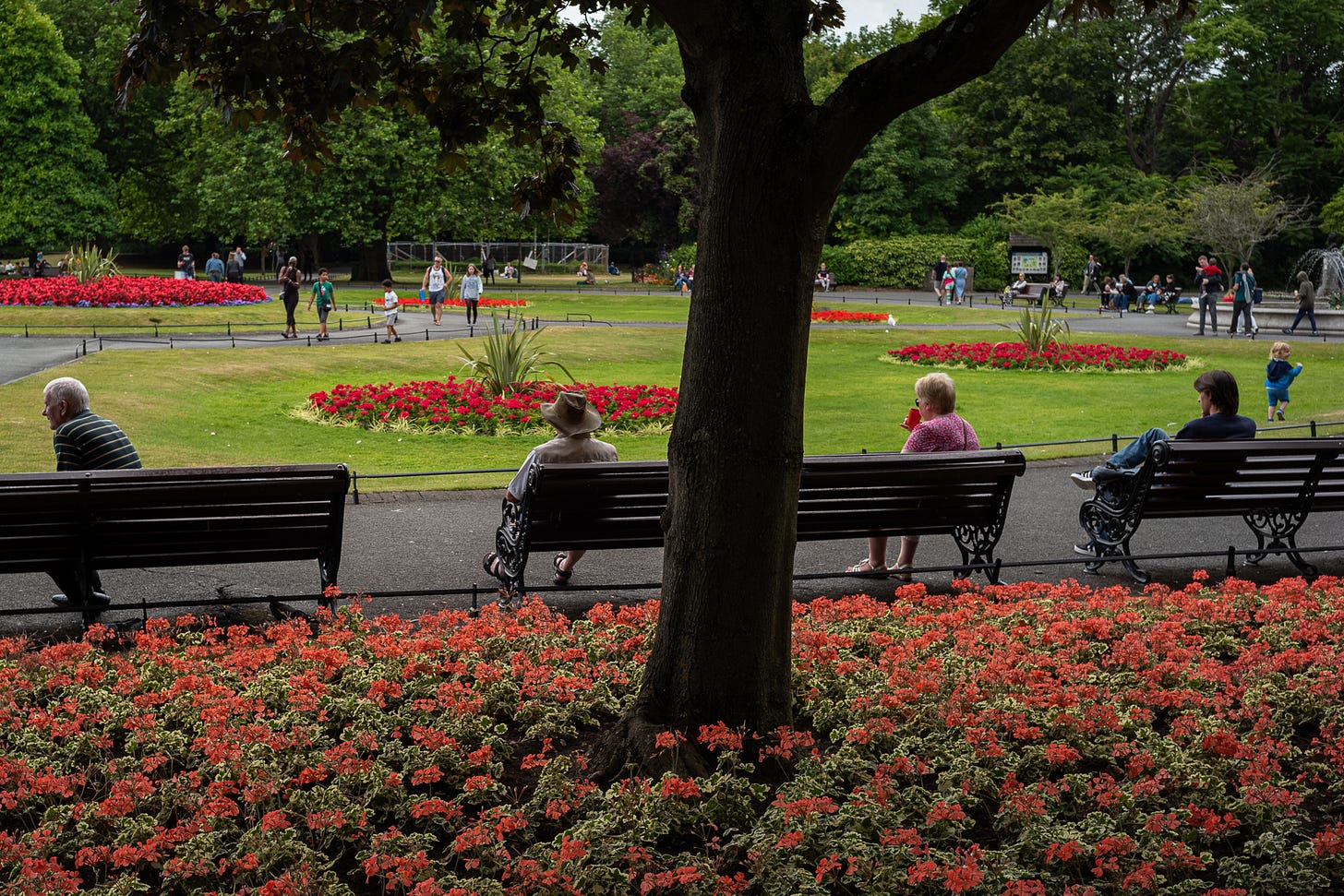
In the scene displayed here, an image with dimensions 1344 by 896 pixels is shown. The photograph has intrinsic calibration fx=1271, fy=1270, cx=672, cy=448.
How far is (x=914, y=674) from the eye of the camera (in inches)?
210

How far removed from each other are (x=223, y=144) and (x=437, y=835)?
48.5 metres

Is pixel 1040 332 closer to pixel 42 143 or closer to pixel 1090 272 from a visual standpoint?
pixel 1090 272

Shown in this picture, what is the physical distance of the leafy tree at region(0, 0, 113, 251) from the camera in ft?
164

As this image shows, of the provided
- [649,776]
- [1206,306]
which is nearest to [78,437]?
[649,776]

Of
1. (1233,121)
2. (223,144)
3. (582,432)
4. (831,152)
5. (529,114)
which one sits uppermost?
(1233,121)

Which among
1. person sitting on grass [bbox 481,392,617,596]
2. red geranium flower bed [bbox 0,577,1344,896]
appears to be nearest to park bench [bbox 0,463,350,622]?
red geranium flower bed [bbox 0,577,1344,896]

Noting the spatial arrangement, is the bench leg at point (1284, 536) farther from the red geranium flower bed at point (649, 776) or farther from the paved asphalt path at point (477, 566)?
the red geranium flower bed at point (649, 776)

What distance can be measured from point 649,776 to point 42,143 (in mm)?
55676

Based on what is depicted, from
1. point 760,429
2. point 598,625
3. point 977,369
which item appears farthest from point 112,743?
point 977,369

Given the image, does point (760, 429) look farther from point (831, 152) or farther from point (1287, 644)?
point (1287, 644)

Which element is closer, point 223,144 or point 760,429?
point 760,429

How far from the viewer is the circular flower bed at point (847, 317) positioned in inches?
1330

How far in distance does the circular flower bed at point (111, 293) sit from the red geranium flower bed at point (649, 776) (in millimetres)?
27939

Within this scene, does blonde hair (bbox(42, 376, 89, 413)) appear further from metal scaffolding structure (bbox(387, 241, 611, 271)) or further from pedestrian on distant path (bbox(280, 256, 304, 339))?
metal scaffolding structure (bbox(387, 241, 611, 271))
